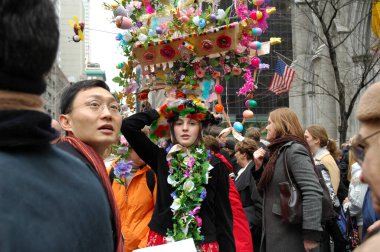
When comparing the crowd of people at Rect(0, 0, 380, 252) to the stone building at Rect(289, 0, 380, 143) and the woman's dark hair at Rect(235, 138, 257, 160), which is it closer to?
the woman's dark hair at Rect(235, 138, 257, 160)

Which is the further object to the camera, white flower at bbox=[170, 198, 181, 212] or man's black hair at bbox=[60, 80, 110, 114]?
white flower at bbox=[170, 198, 181, 212]

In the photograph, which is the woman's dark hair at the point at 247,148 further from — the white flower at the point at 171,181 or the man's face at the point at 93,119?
the man's face at the point at 93,119

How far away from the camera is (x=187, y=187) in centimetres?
→ 411

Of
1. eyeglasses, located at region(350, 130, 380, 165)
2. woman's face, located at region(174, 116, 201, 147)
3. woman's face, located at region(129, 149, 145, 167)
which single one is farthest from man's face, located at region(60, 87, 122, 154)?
woman's face, located at region(129, 149, 145, 167)

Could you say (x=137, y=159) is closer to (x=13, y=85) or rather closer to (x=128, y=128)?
(x=128, y=128)

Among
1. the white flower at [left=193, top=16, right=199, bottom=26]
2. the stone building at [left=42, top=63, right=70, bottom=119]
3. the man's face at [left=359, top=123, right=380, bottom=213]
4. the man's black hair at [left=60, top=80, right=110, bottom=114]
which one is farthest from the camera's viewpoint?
the white flower at [left=193, top=16, right=199, bottom=26]

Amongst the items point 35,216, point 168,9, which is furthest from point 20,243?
point 168,9

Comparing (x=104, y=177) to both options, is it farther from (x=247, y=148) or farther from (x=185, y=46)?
(x=247, y=148)

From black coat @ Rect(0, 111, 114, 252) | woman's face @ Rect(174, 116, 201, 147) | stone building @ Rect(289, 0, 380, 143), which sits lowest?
black coat @ Rect(0, 111, 114, 252)

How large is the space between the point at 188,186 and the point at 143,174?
36.7 inches

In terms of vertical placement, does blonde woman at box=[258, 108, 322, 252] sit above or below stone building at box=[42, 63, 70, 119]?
below

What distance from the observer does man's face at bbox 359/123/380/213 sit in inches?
68.9

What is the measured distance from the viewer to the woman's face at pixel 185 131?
4344 millimetres

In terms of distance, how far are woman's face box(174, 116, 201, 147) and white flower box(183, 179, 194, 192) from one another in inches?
14.1
